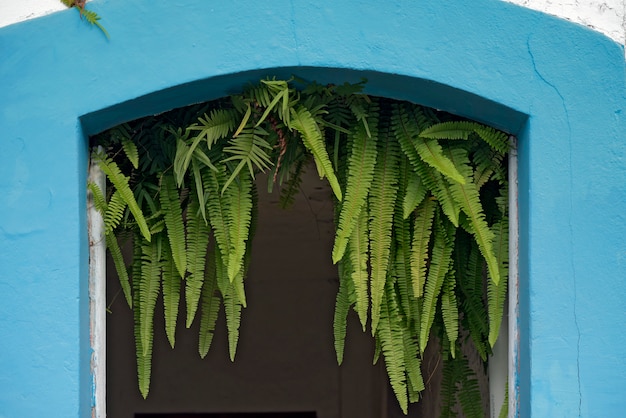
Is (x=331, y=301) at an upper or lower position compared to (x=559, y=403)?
upper

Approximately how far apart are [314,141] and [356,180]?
166 millimetres

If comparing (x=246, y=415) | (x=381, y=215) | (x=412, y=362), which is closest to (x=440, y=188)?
(x=381, y=215)

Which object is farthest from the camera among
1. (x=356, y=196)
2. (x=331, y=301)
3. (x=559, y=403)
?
(x=331, y=301)

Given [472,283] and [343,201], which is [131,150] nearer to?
[343,201]

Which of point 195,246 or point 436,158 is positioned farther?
point 195,246

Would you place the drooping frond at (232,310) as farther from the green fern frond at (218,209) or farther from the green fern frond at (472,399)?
the green fern frond at (472,399)

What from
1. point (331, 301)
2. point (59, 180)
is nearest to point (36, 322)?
point (59, 180)

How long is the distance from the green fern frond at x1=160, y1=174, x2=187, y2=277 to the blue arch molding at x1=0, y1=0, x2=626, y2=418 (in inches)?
10.6

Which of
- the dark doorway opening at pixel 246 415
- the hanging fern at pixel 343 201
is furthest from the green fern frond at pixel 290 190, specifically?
the dark doorway opening at pixel 246 415

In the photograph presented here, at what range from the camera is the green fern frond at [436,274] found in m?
2.33

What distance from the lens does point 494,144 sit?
2266 mm

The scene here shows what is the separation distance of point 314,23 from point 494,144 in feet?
1.91

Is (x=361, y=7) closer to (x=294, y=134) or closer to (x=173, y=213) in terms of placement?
(x=294, y=134)

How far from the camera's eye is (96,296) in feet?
7.48
